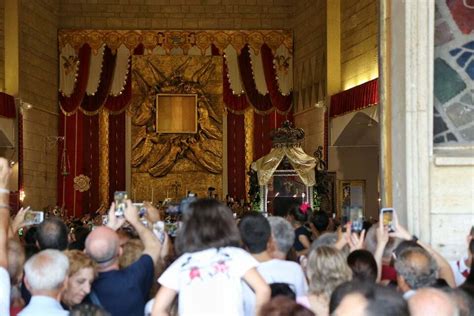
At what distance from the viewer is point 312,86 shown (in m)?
21.7

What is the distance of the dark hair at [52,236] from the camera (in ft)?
18.7

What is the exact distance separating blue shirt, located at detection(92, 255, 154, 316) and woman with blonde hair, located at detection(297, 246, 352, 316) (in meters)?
0.92

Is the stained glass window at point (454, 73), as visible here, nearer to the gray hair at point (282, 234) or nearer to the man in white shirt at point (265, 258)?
the gray hair at point (282, 234)

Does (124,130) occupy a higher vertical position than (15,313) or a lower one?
higher

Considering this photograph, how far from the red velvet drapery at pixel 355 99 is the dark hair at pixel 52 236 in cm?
1130

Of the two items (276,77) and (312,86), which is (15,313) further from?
(276,77)

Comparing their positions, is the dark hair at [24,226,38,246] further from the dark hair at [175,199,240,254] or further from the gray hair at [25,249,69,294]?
the dark hair at [175,199,240,254]

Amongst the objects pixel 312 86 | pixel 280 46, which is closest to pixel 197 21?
pixel 280 46

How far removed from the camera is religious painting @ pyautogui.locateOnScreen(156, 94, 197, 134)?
23.9 m

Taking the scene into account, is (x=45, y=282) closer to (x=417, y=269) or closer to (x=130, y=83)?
(x=417, y=269)

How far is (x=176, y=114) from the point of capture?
78.4 ft

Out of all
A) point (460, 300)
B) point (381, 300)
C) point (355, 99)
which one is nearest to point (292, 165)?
point (355, 99)

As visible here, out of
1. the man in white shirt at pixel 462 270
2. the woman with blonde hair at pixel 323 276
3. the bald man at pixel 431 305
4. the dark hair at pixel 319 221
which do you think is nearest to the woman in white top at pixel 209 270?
the woman with blonde hair at pixel 323 276

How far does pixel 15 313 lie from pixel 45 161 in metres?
17.4
